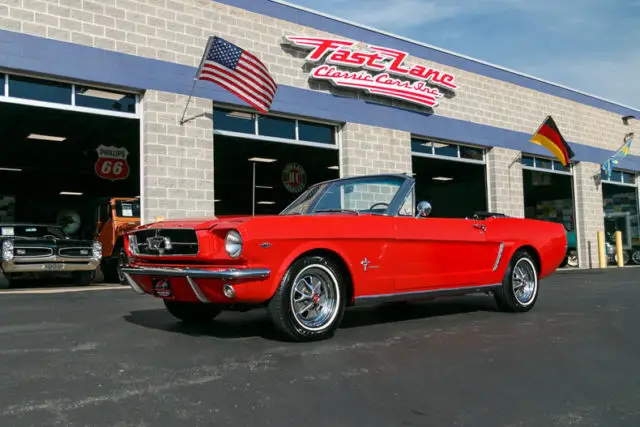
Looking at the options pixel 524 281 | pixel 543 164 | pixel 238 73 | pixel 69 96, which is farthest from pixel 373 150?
pixel 543 164

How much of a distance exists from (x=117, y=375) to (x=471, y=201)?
64.9 feet

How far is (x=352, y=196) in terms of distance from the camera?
6.08m

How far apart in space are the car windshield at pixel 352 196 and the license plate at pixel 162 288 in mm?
1651

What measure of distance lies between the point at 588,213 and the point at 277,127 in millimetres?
13628

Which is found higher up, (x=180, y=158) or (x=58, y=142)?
(x=58, y=142)

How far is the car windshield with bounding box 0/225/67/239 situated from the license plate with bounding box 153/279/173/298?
905 centimetres

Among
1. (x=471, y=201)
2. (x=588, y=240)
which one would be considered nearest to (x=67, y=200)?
(x=471, y=201)

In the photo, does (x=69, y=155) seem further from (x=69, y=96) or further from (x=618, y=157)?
(x=618, y=157)

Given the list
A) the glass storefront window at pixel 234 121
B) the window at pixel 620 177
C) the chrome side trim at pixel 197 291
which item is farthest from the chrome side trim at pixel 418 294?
the window at pixel 620 177

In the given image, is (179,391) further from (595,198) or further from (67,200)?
(67,200)

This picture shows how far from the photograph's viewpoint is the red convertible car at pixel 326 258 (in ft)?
14.8

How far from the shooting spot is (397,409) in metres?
2.95

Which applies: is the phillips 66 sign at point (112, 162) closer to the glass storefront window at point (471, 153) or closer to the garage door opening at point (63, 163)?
the garage door opening at point (63, 163)

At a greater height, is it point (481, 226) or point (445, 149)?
point (445, 149)
